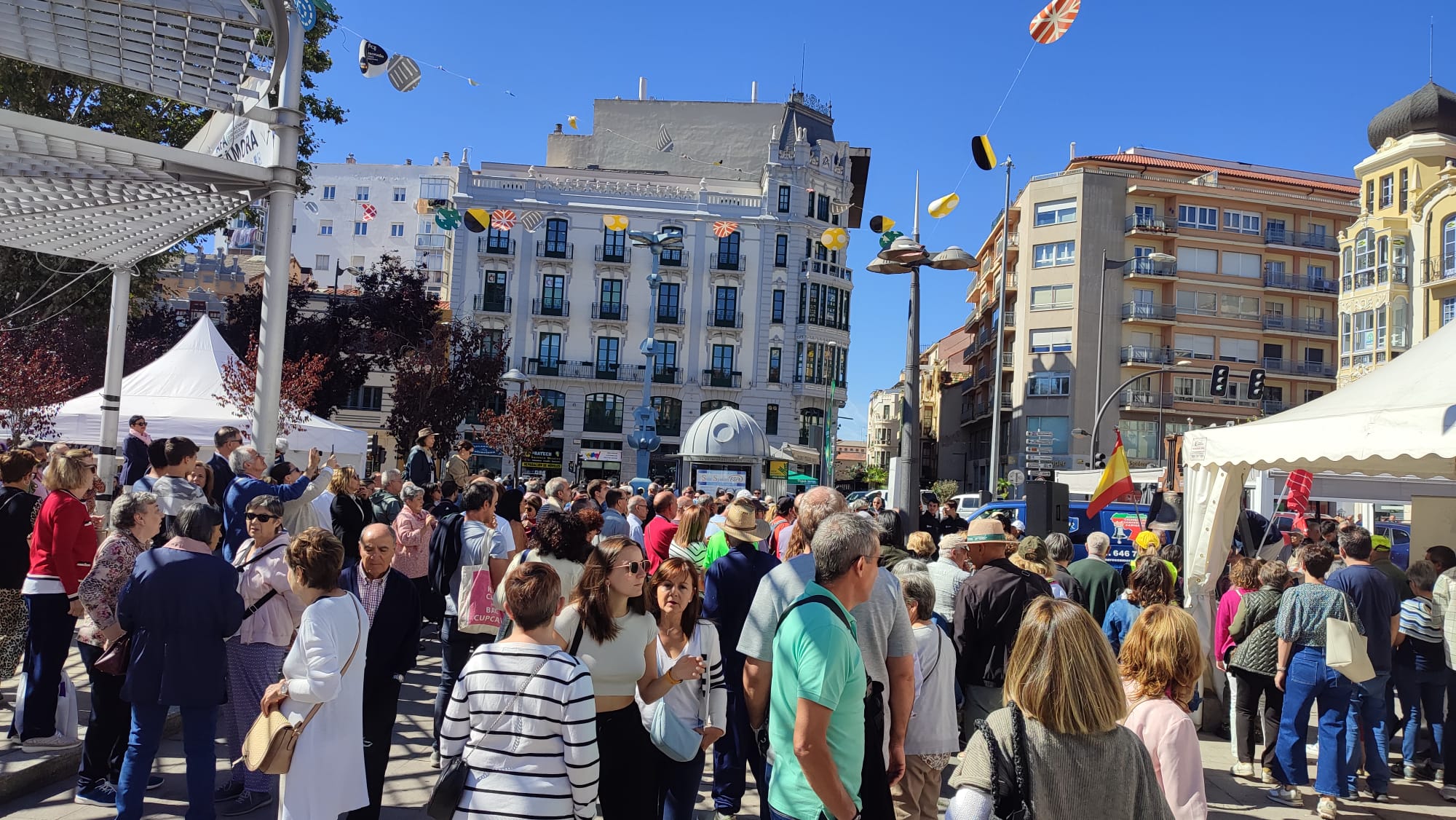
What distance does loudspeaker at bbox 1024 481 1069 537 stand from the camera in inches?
488

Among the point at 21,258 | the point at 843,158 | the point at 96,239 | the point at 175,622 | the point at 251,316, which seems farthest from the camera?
the point at 843,158

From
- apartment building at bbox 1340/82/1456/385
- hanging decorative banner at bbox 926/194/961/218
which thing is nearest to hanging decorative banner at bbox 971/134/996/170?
hanging decorative banner at bbox 926/194/961/218

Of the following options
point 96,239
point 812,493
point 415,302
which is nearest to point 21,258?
point 96,239

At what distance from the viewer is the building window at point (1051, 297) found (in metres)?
54.1

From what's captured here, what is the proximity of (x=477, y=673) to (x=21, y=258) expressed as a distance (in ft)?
75.8

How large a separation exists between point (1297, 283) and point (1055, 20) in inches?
1983

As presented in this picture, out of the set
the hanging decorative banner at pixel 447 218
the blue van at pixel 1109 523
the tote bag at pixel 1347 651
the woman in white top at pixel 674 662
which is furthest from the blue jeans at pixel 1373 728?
the hanging decorative banner at pixel 447 218

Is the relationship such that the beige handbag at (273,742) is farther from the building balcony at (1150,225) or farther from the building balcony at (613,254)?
the building balcony at (1150,225)

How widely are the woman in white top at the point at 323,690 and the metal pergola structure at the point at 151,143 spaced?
3.44m

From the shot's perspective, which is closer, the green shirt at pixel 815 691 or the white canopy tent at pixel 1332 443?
the green shirt at pixel 815 691

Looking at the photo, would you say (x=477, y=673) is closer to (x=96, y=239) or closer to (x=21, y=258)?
(x=96, y=239)

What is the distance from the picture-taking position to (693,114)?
58562mm

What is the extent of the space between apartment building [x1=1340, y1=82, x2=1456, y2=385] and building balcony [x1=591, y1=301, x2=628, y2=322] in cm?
3376

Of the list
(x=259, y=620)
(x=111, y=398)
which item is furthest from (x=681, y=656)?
(x=111, y=398)
